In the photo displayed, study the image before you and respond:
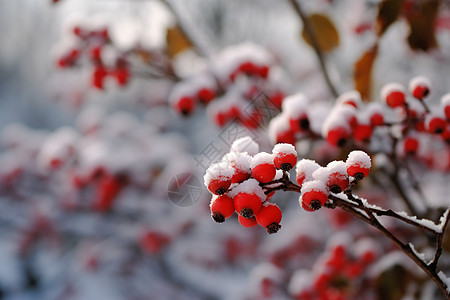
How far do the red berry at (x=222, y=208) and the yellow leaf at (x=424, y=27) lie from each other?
3.62 feet

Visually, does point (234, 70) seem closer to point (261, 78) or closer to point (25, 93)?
point (261, 78)

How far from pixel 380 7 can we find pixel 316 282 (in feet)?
4.24

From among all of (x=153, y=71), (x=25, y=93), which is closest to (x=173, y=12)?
(x=153, y=71)

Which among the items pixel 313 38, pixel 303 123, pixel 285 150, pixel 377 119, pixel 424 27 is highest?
pixel 313 38

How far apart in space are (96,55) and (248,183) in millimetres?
1675

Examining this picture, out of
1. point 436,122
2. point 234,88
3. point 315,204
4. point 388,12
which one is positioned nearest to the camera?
point 315,204

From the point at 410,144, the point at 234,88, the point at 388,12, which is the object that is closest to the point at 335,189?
the point at 410,144

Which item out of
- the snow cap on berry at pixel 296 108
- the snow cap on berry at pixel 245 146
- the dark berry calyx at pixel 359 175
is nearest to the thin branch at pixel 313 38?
the snow cap on berry at pixel 296 108

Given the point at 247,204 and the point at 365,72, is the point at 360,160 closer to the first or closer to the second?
the point at 247,204

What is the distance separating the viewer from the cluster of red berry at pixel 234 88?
1.67 m

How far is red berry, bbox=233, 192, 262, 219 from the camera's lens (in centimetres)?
63

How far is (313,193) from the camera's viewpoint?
0.62 metres

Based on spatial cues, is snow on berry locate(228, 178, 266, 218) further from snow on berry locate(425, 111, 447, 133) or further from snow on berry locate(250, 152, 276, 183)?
snow on berry locate(425, 111, 447, 133)

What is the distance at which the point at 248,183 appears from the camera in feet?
2.14
